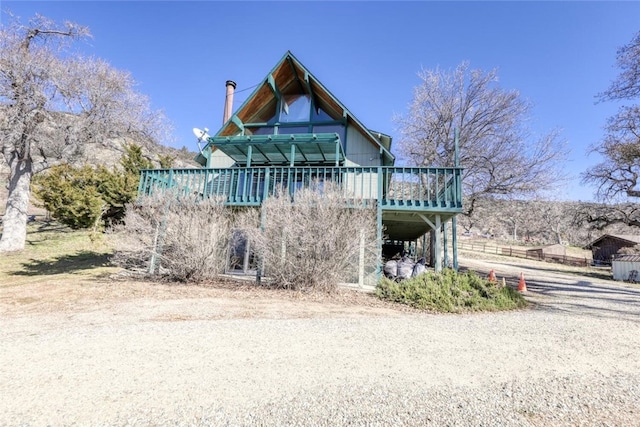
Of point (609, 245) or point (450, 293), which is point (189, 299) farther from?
point (609, 245)

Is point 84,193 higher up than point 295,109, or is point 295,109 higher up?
point 295,109

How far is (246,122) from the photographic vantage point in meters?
14.0

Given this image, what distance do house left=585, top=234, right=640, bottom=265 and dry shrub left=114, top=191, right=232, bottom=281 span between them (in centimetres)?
4151

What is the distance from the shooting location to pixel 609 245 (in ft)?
111

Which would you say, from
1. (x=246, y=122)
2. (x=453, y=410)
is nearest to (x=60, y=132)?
(x=246, y=122)

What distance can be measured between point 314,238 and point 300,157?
6.42m

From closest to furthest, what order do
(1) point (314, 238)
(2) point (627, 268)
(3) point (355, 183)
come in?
(1) point (314, 238), (3) point (355, 183), (2) point (627, 268)

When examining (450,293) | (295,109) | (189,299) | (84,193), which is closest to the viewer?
(189,299)

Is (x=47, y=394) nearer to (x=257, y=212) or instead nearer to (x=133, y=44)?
(x=257, y=212)

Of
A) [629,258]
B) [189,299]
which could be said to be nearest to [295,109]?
[189,299]

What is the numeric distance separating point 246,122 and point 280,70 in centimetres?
287

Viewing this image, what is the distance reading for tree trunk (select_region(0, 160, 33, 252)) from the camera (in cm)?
1545

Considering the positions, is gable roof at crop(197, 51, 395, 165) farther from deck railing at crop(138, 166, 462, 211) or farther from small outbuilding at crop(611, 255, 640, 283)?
small outbuilding at crop(611, 255, 640, 283)

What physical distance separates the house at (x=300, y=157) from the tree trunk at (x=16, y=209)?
1059 centimetres
